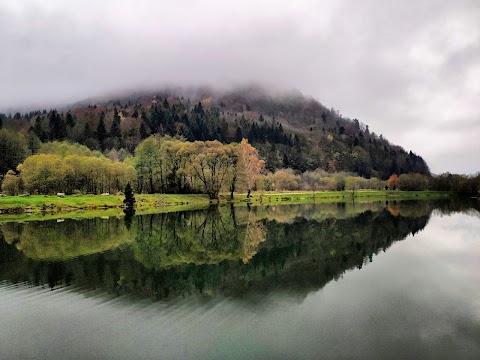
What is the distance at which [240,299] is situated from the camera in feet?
69.1

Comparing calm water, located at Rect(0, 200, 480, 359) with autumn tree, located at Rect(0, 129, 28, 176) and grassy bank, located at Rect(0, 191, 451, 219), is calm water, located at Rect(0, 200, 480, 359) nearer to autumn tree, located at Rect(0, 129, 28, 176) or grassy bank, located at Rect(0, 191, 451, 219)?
grassy bank, located at Rect(0, 191, 451, 219)

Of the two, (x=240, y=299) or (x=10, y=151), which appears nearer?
(x=240, y=299)

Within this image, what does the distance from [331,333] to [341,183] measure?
6863 inches

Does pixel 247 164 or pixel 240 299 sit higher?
pixel 247 164

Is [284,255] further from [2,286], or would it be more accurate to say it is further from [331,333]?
[2,286]

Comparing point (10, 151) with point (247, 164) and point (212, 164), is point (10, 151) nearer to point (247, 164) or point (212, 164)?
point (212, 164)

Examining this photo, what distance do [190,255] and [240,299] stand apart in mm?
14515

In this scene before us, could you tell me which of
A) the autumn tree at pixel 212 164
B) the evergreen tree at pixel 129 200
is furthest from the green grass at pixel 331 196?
the evergreen tree at pixel 129 200

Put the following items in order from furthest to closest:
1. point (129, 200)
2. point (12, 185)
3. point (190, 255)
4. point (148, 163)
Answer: point (148, 163) < point (12, 185) < point (129, 200) < point (190, 255)

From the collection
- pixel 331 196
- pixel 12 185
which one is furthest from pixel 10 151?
Answer: pixel 331 196

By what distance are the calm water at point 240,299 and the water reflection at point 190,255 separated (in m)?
0.17

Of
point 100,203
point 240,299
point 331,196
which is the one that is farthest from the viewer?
point 331,196

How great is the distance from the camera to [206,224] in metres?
59.1

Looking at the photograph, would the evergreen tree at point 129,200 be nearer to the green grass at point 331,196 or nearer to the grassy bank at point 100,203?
the grassy bank at point 100,203
